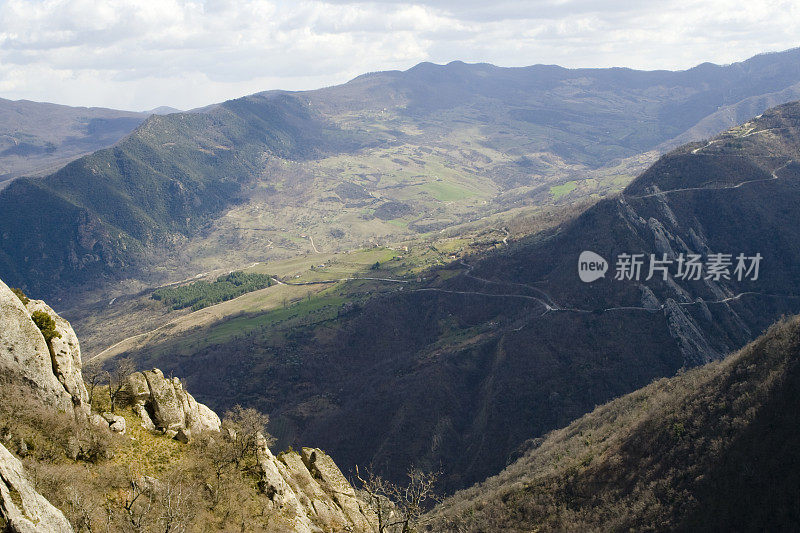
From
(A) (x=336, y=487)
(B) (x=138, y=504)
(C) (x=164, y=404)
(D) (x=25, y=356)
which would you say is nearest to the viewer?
(B) (x=138, y=504)

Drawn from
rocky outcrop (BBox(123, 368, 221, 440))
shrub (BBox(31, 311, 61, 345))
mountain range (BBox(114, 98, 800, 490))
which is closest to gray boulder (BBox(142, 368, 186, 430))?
rocky outcrop (BBox(123, 368, 221, 440))

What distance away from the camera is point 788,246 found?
558 feet

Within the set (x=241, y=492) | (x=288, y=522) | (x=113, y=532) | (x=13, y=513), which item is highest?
(x=13, y=513)

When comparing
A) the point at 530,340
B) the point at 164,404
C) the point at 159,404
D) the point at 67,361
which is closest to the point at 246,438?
the point at 164,404

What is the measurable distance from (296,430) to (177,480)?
10418 centimetres

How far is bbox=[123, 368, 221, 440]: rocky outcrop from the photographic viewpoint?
169 ft

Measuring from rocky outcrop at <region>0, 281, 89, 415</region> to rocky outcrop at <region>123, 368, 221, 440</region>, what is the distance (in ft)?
22.4

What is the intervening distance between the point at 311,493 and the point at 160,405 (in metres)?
17.5

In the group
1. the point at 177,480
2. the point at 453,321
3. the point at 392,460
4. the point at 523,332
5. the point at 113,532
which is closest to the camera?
the point at 113,532

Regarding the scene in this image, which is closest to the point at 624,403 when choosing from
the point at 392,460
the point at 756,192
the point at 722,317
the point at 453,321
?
the point at 392,460

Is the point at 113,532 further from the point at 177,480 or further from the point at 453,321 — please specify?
the point at 453,321

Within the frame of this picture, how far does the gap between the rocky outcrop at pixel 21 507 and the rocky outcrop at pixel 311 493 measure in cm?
1980

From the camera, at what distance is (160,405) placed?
172 feet

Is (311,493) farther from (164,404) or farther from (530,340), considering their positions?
(530,340)
